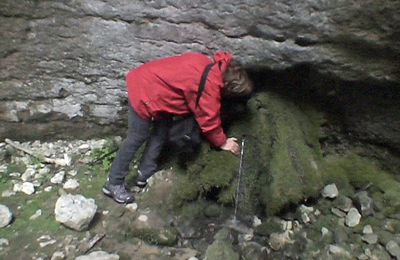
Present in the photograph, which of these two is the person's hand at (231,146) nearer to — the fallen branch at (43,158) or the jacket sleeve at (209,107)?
the jacket sleeve at (209,107)

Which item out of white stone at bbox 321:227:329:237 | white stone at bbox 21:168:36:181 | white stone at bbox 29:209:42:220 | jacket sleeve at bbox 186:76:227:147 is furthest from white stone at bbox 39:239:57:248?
white stone at bbox 321:227:329:237

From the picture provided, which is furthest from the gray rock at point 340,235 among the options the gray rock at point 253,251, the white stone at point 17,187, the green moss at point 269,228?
the white stone at point 17,187

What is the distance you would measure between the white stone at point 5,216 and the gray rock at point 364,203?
7.44ft

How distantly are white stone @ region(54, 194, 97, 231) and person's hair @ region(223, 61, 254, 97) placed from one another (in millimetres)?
1113

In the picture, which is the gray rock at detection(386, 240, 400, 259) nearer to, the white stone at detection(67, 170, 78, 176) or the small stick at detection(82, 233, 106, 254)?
the small stick at detection(82, 233, 106, 254)

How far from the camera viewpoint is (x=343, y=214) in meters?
3.28

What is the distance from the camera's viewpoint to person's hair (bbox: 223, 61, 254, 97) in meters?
2.96

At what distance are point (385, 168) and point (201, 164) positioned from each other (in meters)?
1.28

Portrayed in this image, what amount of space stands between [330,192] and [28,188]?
2054 millimetres

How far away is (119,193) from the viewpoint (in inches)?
129

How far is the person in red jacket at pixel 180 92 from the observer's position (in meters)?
2.91

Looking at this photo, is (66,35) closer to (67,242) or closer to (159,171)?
(159,171)

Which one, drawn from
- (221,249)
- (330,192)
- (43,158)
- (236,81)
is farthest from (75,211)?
(330,192)

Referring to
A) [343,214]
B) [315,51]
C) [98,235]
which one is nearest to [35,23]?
[98,235]
